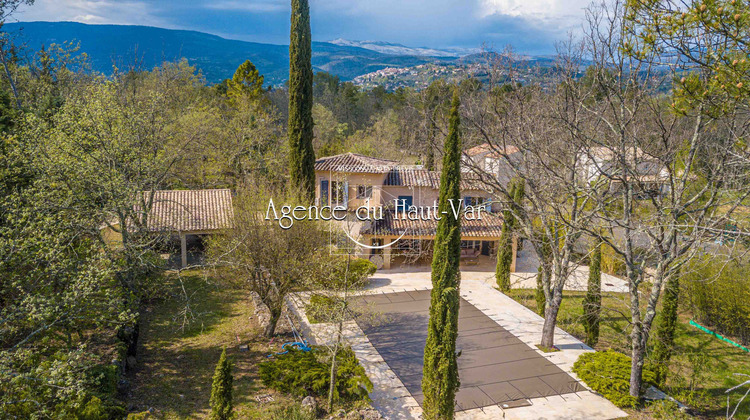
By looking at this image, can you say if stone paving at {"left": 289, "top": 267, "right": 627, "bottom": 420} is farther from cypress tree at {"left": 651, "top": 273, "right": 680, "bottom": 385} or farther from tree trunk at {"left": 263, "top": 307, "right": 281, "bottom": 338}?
cypress tree at {"left": 651, "top": 273, "right": 680, "bottom": 385}

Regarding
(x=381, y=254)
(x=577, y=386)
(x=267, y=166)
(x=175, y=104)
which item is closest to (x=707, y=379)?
(x=577, y=386)

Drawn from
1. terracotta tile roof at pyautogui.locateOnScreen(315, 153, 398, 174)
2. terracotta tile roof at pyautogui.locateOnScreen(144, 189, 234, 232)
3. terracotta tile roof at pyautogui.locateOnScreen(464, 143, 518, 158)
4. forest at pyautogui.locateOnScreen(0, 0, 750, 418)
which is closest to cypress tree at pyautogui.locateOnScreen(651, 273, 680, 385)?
forest at pyautogui.locateOnScreen(0, 0, 750, 418)

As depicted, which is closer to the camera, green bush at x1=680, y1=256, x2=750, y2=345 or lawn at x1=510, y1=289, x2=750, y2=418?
lawn at x1=510, y1=289, x2=750, y2=418

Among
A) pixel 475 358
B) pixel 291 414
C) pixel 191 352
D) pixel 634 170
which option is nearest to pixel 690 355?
pixel 475 358

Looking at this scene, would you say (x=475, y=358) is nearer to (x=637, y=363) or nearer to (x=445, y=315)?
(x=637, y=363)

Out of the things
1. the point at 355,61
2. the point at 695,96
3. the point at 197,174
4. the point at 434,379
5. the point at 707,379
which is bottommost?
the point at 707,379

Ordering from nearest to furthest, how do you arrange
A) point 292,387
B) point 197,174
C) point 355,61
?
point 292,387, point 197,174, point 355,61

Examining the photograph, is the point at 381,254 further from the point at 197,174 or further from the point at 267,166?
the point at 197,174
